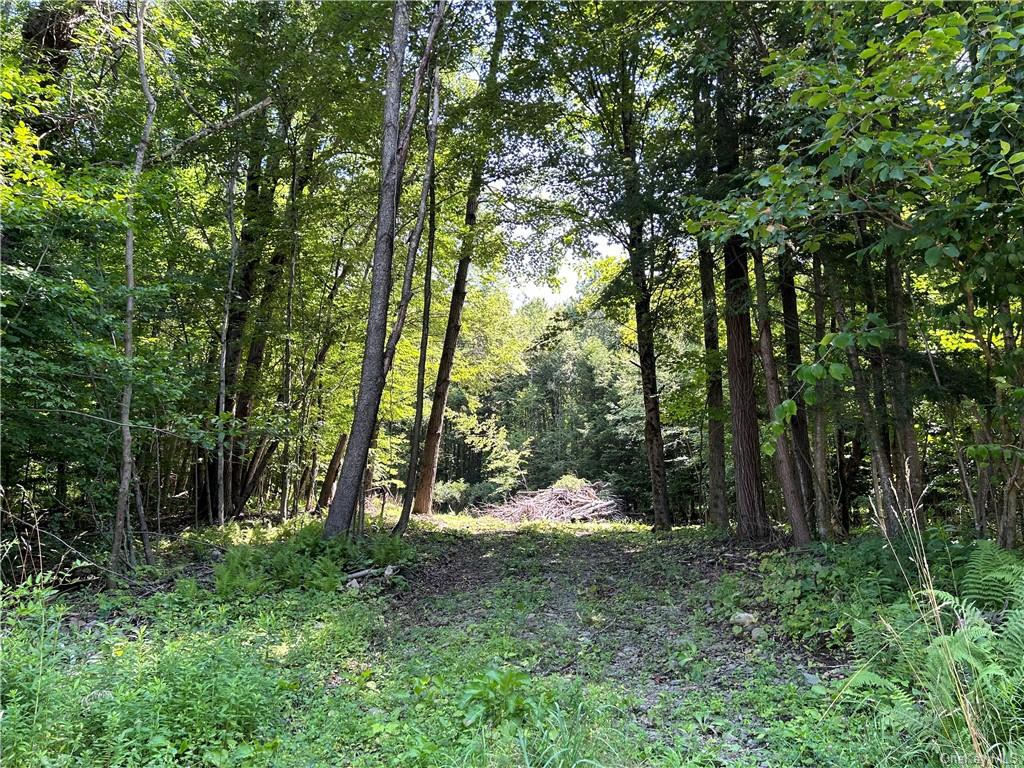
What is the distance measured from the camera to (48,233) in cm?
495

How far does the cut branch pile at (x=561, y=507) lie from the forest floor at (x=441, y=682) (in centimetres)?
984

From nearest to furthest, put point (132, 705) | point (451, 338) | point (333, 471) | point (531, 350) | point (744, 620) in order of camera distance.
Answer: point (132, 705) < point (744, 620) < point (531, 350) < point (451, 338) < point (333, 471)

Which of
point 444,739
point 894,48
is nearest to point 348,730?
point 444,739

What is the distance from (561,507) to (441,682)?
44.5 ft

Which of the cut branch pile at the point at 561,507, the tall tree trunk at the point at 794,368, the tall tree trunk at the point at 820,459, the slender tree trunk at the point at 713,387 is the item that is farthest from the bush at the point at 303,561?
the cut branch pile at the point at 561,507

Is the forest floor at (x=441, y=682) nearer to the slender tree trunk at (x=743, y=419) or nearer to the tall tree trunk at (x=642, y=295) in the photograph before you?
the slender tree trunk at (x=743, y=419)

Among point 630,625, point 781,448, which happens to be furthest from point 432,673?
point 781,448

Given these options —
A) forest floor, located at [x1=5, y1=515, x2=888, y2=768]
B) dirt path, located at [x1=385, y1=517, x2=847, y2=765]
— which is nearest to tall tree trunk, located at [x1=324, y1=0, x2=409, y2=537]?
dirt path, located at [x1=385, y1=517, x2=847, y2=765]

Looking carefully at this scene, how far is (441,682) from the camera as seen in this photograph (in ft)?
10.8

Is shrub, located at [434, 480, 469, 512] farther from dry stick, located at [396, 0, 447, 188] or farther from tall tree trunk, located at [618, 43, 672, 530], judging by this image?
dry stick, located at [396, 0, 447, 188]

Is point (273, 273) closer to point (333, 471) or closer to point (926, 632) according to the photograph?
point (333, 471)

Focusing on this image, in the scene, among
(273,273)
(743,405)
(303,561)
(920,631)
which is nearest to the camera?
(920,631)

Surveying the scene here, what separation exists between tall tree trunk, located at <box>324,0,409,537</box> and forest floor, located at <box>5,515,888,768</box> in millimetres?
1970

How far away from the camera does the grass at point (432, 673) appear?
249cm
